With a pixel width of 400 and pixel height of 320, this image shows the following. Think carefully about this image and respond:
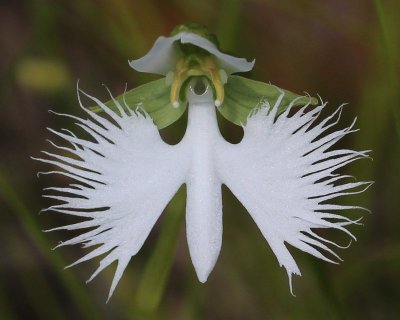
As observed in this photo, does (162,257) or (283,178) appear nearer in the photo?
(283,178)

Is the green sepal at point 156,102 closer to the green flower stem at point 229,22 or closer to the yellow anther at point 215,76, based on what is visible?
the yellow anther at point 215,76

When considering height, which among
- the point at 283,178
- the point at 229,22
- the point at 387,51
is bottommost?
the point at 283,178

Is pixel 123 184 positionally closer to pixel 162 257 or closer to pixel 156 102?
pixel 156 102

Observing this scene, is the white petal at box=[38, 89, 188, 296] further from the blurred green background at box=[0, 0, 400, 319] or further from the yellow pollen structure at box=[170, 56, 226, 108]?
the blurred green background at box=[0, 0, 400, 319]

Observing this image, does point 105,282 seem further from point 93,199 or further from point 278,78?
point 93,199

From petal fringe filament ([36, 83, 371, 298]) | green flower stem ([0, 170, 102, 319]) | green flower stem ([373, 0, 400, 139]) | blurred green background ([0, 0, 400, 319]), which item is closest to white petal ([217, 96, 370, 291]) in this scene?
petal fringe filament ([36, 83, 371, 298])

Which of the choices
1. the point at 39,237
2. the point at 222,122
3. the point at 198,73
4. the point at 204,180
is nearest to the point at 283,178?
the point at 204,180
